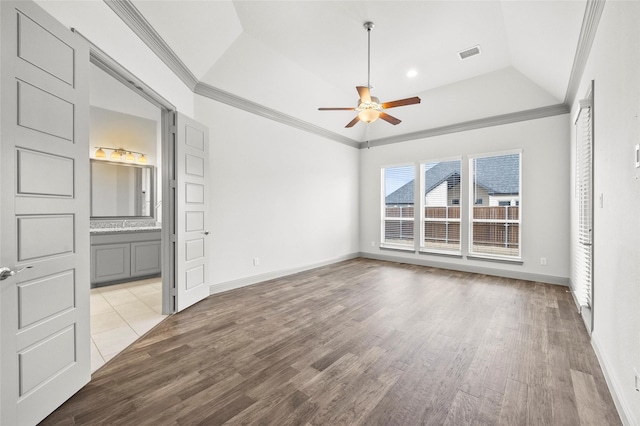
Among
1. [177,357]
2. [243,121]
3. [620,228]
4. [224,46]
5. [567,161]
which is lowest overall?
[177,357]

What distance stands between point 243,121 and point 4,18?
315cm

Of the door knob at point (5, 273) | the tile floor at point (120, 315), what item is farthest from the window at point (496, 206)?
the door knob at point (5, 273)

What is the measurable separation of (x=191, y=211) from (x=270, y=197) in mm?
1617

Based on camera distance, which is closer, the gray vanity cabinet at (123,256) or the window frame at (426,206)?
the gray vanity cabinet at (123,256)

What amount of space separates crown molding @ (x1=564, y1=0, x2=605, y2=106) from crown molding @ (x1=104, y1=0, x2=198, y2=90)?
3.91 meters

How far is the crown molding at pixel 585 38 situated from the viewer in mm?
2371

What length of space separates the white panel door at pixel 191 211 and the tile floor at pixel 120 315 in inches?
18.2

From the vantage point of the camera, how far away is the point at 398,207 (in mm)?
6691

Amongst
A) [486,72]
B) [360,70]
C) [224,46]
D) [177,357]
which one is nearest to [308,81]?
[360,70]

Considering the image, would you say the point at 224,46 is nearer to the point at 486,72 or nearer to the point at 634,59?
the point at 634,59

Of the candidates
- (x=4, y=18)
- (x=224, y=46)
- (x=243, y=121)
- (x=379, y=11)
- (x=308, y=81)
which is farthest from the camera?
(x=308, y=81)

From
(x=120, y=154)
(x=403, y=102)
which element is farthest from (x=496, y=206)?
(x=120, y=154)

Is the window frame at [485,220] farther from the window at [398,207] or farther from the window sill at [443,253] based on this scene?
the window at [398,207]

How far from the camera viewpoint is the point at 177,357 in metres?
2.41
